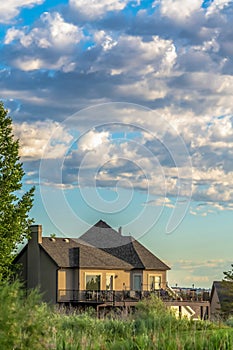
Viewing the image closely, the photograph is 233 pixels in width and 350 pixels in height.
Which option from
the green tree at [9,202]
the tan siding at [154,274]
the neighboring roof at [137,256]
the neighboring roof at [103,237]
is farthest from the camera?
the neighboring roof at [103,237]

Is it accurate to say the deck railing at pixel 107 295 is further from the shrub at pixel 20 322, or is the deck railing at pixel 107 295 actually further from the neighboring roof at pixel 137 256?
the shrub at pixel 20 322

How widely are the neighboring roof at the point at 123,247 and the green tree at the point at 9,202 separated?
12.0 meters

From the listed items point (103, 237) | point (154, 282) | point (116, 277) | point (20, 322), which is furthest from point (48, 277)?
point (20, 322)

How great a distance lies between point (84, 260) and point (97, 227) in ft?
22.8

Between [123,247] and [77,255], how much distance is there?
5603mm

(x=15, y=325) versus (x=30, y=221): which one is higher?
(x=30, y=221)

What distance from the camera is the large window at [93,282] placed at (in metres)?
50.9

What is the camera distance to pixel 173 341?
17.0 m

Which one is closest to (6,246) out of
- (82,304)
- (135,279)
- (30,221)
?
(30,221)

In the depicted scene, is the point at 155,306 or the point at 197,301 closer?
the point at 155,306

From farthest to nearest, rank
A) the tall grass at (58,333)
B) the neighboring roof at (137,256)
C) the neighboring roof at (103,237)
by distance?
1. the neighboring roof at (103,237)
2. the neighboring roof at (137,256)
3. the tall grass at (58,333)

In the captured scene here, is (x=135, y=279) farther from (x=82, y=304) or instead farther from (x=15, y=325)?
(x=15, y=325)

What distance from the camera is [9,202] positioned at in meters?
42.6

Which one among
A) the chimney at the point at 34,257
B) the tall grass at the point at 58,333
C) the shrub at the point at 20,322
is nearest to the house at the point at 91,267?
the chimney at the point at 34,257
